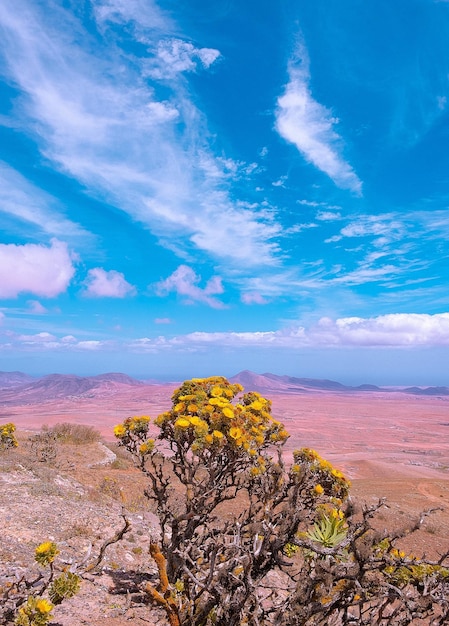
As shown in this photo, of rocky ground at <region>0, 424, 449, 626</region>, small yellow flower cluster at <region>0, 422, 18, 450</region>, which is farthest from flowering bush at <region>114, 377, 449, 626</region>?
small yellow flower cluster at <region>0, 422, 18, 450</region>

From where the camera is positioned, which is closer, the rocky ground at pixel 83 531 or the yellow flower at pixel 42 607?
the yellow flower at pixel 42 607

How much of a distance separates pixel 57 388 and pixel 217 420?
120 m

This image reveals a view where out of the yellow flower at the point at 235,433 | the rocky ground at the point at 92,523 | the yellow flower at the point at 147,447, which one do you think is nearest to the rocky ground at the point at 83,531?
the rocky ground at the point at 92,523

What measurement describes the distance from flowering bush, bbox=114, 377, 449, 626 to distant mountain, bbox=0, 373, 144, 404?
9895cm

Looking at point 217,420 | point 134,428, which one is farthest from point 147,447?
point 217,420

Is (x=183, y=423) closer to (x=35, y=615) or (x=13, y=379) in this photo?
(x=35, y=615)

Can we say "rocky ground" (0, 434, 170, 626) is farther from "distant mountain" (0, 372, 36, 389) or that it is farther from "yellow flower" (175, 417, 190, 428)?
"distant mountain" (0, 372, 36, 389)

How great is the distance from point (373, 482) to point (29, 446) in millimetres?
20861

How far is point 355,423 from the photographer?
64562mm

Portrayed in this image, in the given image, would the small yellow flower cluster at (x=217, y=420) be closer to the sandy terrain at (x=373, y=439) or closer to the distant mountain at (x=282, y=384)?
the sandy terrain at (x=373, y=439)

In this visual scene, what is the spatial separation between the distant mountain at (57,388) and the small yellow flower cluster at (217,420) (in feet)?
325

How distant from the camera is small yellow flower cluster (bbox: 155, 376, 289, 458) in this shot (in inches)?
196

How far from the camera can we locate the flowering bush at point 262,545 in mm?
2703

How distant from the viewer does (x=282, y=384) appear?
161 m
